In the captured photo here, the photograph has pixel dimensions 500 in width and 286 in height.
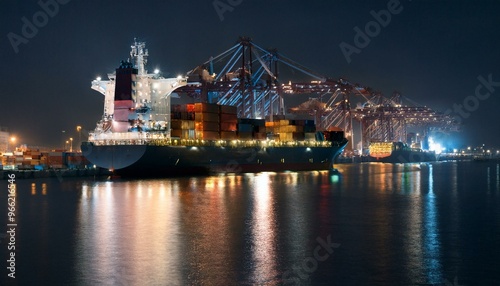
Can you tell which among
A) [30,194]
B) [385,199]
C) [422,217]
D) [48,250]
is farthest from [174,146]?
[48,250]

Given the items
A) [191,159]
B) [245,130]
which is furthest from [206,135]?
[245,130]

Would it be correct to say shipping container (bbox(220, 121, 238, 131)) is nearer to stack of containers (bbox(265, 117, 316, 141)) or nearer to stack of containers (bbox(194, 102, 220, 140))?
stack of containers (bbox(194, 102, 220, 140))

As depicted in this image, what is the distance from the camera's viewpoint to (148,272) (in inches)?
486

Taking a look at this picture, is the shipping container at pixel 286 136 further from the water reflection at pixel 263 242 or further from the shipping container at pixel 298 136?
the water reflection at pixel 263 242

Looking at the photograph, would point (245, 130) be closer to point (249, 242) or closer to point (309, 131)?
point (309, 131)

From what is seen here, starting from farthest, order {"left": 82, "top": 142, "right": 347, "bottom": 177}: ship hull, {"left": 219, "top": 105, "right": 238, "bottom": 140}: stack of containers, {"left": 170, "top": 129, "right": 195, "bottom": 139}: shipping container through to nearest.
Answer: {"left": 219, "top": 105, "right": 238, "bottom": 140}: stack of containers → {"left": 170, "top": 129, "right": 195, "bottom": 139}: shipping container → {"left": 82, "top": 142, "right": 347, "bottom": 177}: ship hull

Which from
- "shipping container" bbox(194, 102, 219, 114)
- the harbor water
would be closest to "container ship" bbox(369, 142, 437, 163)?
"shipping container" bbox(194, 102, 219, 114)

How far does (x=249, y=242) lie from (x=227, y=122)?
138 ft

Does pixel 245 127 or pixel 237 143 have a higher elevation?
pixel 245 127

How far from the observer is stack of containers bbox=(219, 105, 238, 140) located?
57025 mm

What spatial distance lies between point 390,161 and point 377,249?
139 m

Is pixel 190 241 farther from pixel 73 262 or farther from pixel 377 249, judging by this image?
pixel 377 249

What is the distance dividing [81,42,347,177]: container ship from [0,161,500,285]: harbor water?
19.3 meters

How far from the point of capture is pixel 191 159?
52.1m
